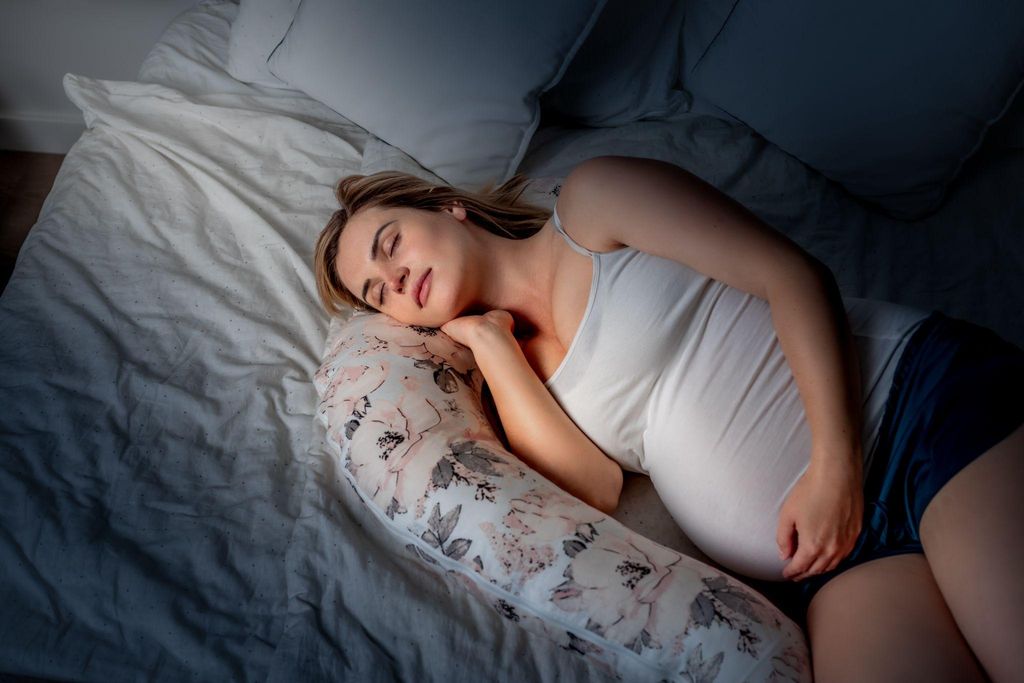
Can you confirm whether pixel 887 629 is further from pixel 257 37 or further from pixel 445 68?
pixel 257 37

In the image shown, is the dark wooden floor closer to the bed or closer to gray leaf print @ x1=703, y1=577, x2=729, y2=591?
the bed

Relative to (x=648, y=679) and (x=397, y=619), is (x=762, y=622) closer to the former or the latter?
(x=648, y=679)

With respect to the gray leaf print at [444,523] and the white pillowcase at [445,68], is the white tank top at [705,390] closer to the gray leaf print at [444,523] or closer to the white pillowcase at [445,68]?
the gray leaf print at [444,523]

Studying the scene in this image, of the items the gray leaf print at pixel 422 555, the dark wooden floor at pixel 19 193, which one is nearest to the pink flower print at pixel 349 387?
the gray leaf print at pixel 422 555

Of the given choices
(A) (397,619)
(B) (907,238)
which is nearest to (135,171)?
(A) (397,619)

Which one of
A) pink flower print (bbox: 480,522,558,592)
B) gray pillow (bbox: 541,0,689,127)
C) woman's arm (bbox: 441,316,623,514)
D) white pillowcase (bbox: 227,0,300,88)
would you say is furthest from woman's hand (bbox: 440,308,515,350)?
white pillowcase (bbox: 227,0,300,88)

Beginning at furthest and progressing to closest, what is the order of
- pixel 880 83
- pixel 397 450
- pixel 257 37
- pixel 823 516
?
pixel 257 37, pixel 880 83, pixel 397 450, pixel 823 516

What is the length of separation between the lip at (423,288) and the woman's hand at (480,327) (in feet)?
0.24

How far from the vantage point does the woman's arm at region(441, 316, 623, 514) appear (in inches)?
44.3

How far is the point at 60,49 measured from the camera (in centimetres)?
216

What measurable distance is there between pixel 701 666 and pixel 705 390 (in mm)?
370

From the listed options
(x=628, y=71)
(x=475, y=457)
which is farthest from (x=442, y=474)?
(x=628, y=71)

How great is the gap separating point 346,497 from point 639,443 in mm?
415

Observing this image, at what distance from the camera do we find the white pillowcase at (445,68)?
1519 millimetres
